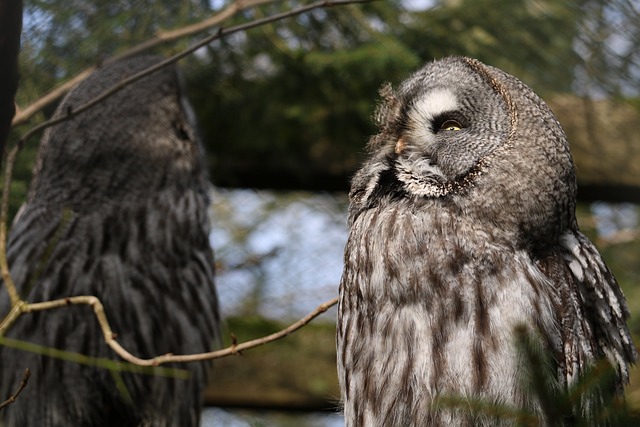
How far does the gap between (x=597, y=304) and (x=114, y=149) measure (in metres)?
1.81

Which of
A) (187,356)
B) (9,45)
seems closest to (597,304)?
(187,356)

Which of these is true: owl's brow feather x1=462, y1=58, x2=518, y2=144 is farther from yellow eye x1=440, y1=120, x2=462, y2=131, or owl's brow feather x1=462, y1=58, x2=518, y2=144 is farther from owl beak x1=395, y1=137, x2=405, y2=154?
owl beak x1=395, y1=137, x2=405, y2=154

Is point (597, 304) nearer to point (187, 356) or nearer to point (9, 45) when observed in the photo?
point (187, 356)

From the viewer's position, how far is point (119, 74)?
3457mm

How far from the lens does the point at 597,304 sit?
2.04 meters

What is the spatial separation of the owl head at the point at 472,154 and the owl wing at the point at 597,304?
72 millimetres

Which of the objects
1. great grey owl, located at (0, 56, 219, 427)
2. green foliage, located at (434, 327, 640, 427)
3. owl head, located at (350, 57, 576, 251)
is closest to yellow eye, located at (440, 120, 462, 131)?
owl head, located at (350, 57, 576, 251)

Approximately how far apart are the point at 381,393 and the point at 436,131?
57cm

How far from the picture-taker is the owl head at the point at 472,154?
1.97m

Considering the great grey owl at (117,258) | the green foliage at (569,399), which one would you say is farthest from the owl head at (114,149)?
the green foliage at (569,399)

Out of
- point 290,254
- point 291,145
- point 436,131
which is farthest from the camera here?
point 290,254

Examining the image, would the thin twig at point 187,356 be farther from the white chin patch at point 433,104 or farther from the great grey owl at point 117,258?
the great grey owl at point 117,258

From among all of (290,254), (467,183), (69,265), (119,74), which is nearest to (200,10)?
(119,74)

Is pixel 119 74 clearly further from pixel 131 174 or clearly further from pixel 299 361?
pixel 299 361
